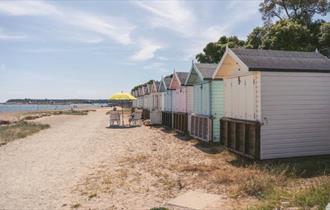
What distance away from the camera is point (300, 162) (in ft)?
36.4

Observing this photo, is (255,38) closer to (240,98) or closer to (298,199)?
(240,98)

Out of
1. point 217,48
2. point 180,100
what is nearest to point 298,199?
point 180,100

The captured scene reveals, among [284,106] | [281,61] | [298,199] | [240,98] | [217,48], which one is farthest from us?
[217,48]

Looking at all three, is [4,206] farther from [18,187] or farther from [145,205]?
[145,205]

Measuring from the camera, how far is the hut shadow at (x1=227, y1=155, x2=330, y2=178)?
9.54 m

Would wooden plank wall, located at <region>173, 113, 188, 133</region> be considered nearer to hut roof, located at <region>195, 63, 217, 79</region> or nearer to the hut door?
hut roof, located at <region>195, 63, 217, 79</region>

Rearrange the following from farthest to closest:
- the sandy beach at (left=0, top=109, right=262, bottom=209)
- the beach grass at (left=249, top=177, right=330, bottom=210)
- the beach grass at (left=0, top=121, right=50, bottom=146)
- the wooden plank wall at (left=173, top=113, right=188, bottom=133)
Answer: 1. the wooden plank wall at (left=173, top=113, right=188, bottom=133)
2. the beach grass at (left=0, top=121, right=50, bottom=146)
3. the sandy beach at (left=0, top=109, right=262, bottom=209)
4. the beach grass at (left=249, top=177, right=330, bottom=210)

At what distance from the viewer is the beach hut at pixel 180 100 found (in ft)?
71.2

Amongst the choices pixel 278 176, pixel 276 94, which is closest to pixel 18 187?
pixel 278 176

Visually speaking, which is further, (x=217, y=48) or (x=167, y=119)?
(x=217, y=48)

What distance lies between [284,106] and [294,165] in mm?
2010

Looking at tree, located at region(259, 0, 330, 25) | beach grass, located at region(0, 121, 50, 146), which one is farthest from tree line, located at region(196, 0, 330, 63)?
beach grass, located at region(0, 121, 50, 146)

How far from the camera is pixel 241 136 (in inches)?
512

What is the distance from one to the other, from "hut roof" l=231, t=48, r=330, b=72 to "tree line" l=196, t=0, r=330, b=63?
11.6 m
